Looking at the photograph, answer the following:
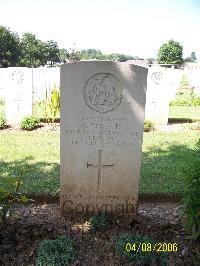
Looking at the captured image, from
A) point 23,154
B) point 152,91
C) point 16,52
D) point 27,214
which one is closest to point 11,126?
point 23,154

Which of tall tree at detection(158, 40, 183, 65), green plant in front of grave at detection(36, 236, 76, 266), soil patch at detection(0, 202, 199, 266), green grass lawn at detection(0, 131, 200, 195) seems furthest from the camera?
tall tree at detection(158, 40, 183, 65)

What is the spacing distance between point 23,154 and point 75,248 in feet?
12.2

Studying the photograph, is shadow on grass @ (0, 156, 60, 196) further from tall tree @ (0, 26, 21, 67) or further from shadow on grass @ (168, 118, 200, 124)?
tall tree @ (0, 26, 21, 67)

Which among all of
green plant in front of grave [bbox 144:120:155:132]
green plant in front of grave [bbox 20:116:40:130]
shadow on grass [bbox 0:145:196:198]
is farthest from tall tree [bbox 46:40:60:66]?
shadow on grass [bbox 0:145:196:198]

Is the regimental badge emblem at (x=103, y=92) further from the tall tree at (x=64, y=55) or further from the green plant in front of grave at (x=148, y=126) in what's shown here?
the tall tree at (x=64, y=55)

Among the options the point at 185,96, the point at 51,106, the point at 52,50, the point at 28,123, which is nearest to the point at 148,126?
the point at 51,106

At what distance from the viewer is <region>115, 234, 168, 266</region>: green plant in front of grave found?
3.36m

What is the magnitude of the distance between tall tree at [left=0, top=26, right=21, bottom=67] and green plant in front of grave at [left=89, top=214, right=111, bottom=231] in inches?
1997

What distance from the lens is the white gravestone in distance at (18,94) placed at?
9469 mm

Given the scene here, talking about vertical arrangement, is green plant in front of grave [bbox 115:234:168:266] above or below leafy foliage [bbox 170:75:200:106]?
below

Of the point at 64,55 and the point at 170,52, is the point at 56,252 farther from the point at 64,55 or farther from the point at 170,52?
the point at 170,52

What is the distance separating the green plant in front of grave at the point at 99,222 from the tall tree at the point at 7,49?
50.7 m

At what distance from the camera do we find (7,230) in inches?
147

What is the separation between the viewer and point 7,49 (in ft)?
174
